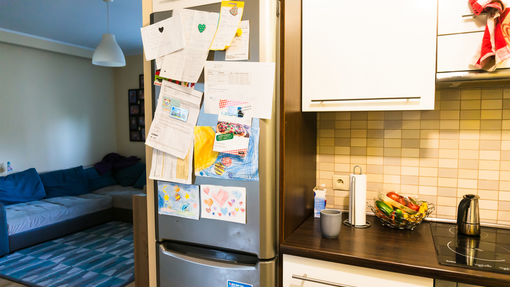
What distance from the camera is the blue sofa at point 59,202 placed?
3.47 meters

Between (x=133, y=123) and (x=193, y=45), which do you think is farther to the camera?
(x=133, y=123)

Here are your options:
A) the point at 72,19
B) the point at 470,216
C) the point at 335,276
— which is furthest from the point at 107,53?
the point at 470,216

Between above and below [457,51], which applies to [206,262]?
below

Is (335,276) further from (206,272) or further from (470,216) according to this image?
(470,216)

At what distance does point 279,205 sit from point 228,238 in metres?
0.24

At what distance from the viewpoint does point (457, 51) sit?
3.85 ft

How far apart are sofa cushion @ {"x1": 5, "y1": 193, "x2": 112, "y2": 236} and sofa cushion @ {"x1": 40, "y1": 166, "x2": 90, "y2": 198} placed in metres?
0.13

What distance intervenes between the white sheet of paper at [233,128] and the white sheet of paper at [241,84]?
0.08 feet

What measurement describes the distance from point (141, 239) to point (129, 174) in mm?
3426

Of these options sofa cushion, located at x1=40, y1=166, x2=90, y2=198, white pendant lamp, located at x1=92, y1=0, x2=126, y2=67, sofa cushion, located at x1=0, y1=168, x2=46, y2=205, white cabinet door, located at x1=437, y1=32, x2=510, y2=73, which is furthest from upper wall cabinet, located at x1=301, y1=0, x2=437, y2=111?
sofa cushion, located at x1=40, y1=166, x2=90, y2=198

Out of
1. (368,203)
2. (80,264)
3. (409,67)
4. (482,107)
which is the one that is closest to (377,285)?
(368,203)

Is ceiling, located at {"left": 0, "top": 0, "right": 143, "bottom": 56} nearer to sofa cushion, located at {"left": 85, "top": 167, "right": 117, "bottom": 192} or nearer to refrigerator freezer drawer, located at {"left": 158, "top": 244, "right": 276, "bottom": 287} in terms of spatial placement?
sofa cushion, located at {"left": 85, "top": 167, "right": 117, "bottom": 192}

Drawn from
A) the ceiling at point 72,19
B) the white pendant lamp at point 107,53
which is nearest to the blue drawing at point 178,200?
the white pendant lamp at point 107,53

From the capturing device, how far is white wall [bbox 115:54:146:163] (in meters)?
5.38
